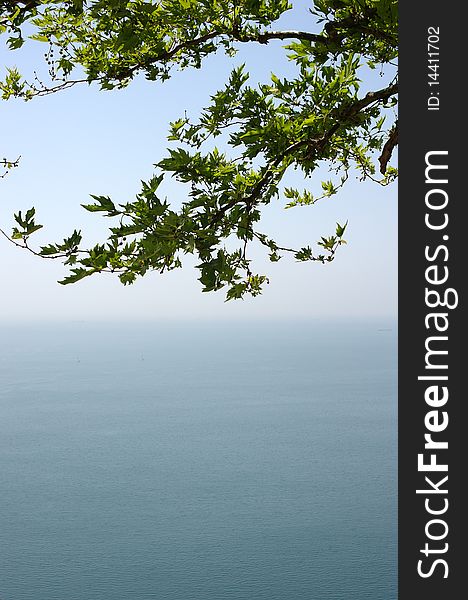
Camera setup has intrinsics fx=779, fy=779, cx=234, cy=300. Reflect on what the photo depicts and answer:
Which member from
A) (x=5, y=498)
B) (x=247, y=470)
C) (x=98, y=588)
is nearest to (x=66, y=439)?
(x=5, y=498)

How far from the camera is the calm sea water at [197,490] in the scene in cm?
5281

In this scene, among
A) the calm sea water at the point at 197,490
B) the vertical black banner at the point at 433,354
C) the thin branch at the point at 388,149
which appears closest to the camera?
the vertical black banner at the point at 433,354

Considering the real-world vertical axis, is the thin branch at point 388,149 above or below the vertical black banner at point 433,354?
above

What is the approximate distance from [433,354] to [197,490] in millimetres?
64533

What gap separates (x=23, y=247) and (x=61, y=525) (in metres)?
59.7

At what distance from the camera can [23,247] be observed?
2.66m

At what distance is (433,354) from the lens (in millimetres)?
2588

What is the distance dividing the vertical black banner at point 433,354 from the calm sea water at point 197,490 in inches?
2038

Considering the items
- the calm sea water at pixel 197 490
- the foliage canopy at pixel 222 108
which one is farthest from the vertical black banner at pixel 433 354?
the calm sea water at pixel 197 490

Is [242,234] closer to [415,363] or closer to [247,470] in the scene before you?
[415,363]

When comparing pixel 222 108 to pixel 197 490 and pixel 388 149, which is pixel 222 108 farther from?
pixel 197 490

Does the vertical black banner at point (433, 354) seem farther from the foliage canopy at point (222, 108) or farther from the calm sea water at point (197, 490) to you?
the calm sea water at point (197, 490)

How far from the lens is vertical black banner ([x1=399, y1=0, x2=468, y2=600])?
259 centimetres

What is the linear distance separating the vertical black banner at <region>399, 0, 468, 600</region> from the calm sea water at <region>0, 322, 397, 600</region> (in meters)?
51.8
